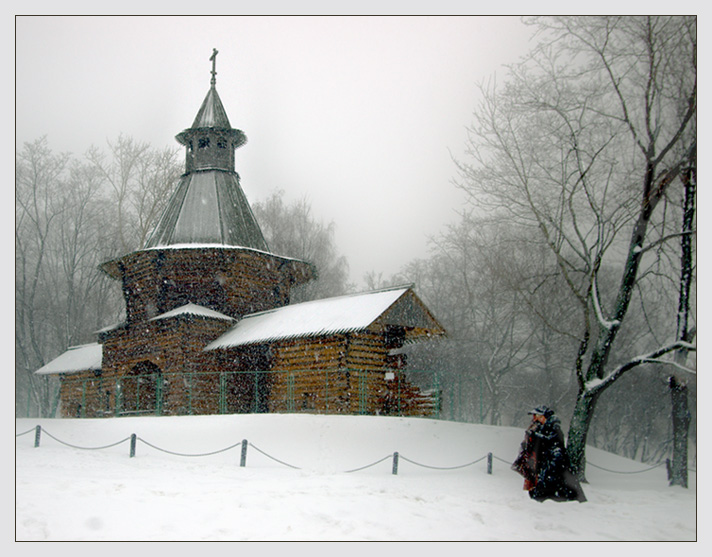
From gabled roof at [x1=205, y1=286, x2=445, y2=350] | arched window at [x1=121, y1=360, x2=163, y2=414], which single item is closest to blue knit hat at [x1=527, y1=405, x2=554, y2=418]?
gabled roof at [x1=205, y1=286, x2=445, y2=350]

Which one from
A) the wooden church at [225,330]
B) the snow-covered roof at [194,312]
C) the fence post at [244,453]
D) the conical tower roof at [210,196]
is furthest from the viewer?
the conical tower roof at [210,196]

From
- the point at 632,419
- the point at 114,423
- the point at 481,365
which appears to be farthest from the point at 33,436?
the point at 632,419

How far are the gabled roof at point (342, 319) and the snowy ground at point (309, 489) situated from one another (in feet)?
8.23

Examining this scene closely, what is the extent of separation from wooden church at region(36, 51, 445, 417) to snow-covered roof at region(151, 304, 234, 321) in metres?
0.04

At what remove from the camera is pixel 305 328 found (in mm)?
15797

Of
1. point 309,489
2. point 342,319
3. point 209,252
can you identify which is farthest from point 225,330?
point 309,489

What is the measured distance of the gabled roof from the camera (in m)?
15.0

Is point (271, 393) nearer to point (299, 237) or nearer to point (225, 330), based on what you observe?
point (225, 330)

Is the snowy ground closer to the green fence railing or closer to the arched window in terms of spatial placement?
the green fence railing

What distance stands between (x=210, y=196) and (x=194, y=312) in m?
4.49

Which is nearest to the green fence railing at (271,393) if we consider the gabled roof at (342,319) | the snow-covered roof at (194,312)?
the gabled roof at (342,319)

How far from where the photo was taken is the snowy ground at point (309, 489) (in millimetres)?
8133

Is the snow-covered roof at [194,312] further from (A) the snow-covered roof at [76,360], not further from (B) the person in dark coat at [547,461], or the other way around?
(B) the person in dark coat at [547,461]

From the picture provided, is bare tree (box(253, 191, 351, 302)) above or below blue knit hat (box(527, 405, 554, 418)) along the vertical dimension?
above
